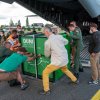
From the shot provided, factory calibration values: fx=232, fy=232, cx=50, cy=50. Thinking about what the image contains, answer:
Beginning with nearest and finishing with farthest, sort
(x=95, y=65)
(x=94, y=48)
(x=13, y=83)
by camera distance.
Answer: (x=94, y=48), (x=95, y=65), (x=13, y=83)

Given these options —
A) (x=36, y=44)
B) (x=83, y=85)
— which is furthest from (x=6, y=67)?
(x=83, y=85)

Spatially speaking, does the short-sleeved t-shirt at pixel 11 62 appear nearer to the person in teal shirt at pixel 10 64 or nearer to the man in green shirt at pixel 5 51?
the person in teal shirt at pixel 10 64

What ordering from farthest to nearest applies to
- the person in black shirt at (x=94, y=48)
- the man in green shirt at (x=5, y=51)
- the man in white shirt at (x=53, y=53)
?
the man in green shirt at (x=5, y=51)
the person in black shirt at (x=94, y=48)
the man in white shirt at (x=53, y=53)

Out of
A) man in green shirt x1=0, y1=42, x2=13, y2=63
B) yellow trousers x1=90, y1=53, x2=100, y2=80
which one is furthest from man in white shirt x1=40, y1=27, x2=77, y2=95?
man in green shirt x1=0, y1=42, x2=13, y2=63

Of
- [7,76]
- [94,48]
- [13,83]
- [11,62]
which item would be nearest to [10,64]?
[11,62]

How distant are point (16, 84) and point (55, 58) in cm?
161

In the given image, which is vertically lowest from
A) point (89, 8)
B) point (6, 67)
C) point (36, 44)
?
point (6, 67)

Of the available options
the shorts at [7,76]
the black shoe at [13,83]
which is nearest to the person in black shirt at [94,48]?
the black shoe at [13,83]

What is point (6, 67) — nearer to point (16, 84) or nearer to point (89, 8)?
point (16, 84)

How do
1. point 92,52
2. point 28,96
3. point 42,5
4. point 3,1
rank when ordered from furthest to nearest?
1. point 42,5
2. point 3,1
3. point 92,52
4. point 28,96

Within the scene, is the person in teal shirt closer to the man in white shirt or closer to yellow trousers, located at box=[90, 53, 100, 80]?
the man in white shirt

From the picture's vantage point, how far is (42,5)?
1506cm

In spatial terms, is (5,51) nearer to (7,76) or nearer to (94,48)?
(7,76)

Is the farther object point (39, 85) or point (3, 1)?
point (3, 1)
